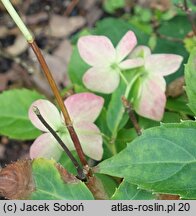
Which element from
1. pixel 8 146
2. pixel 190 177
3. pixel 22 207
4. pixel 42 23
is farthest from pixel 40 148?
pixel 42 23

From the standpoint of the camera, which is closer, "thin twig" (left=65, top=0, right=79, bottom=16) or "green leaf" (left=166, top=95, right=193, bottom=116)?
"green leaf" (left=166, top=95, right=193, bottom=116)

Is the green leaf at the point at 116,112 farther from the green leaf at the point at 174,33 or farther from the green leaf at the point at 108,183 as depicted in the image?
the green leaf at the point at 174,33

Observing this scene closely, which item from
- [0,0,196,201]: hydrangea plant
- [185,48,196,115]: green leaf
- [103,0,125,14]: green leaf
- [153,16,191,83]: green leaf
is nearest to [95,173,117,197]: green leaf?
[0,0,196,201]: hydrangea plant

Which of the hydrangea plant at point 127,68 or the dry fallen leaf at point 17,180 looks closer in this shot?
the dry fallen leaf at point 17,180

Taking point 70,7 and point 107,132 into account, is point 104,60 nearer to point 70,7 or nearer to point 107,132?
point 107,132

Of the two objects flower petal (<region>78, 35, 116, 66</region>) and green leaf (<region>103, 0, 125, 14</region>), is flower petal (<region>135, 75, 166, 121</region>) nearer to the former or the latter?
flower petal (<region>78, 35, 116, 66</region>)

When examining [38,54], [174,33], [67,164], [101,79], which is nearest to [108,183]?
[67,164]

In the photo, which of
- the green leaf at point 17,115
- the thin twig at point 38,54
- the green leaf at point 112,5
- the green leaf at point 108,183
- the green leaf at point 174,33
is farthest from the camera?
the green leaf at point 112,5

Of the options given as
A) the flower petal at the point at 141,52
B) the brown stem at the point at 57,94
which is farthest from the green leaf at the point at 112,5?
the brown stem at the point at 57,94
